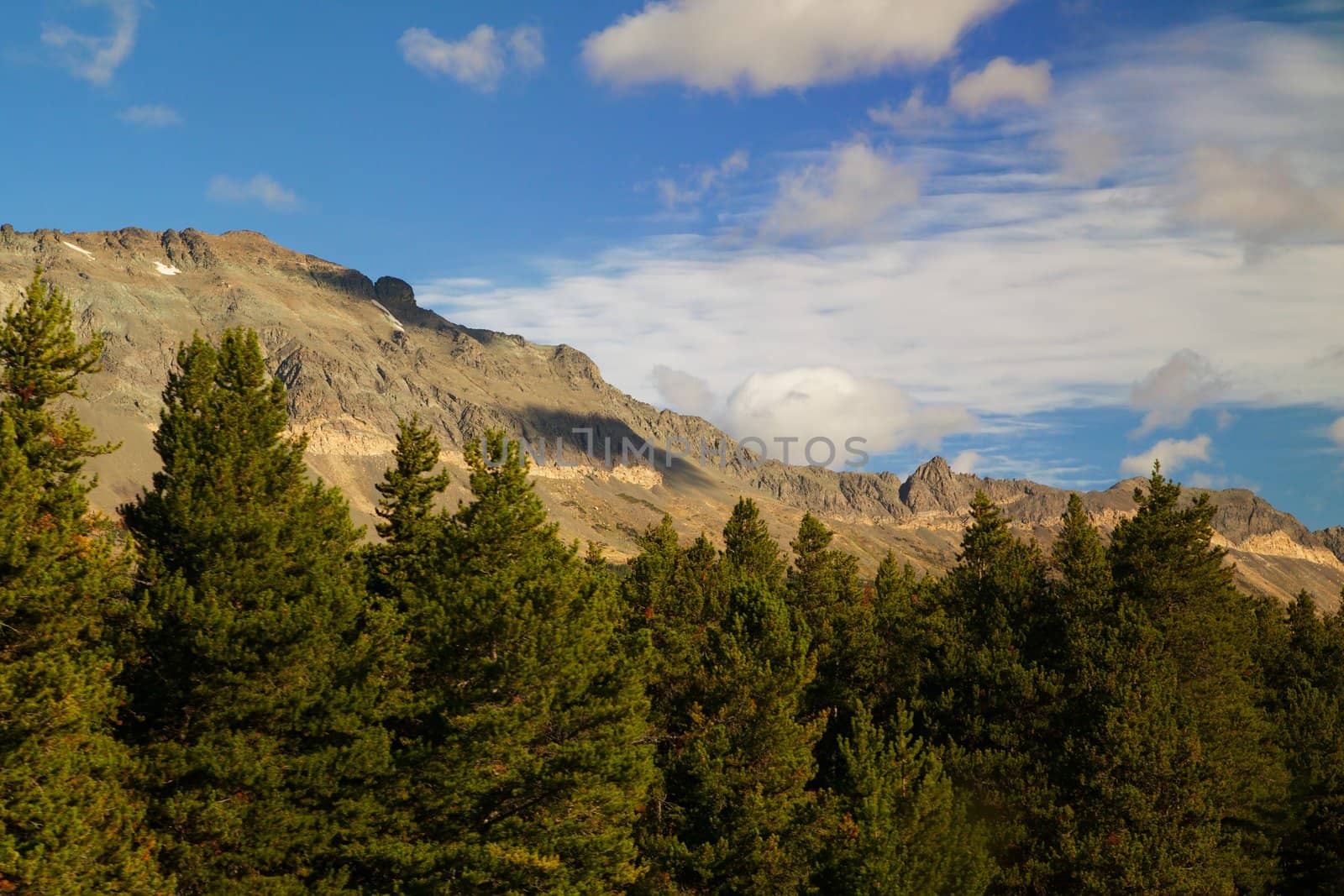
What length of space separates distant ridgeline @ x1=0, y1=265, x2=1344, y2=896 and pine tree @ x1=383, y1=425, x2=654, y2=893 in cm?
13

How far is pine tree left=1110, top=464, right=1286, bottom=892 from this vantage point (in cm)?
4703

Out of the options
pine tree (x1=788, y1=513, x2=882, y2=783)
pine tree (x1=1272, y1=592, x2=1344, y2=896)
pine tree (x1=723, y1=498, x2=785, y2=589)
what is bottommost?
pine tree (x1=1272, y1=592, x2=1344, y2=896)

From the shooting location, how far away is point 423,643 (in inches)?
1404

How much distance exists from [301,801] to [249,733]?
2.89 meters

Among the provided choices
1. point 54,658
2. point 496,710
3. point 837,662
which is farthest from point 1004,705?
point 54,658

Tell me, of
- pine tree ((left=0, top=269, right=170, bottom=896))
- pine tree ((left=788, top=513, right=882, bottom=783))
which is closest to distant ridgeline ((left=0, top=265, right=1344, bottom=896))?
pine tree ((left=0, top=269, right=170, bottom=896))

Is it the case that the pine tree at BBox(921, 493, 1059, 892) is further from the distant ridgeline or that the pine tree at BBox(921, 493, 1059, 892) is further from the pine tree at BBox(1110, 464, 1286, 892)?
the pine tree at BBox(1110, 464, 1286, 892)

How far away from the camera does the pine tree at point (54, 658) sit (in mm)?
23375

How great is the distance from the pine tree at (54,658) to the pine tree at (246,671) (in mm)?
1591

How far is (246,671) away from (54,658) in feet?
20.3

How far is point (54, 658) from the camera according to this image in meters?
25.4

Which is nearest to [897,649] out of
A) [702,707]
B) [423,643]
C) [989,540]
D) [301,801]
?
[989,540]

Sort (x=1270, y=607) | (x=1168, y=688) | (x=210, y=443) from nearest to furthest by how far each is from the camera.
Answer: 1. (x=210, y=443)
2. (x=1168, y=688)
3. (x=1270, y=607)

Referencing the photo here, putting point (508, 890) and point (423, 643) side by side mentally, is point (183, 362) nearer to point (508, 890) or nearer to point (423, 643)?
point (423, 643)
